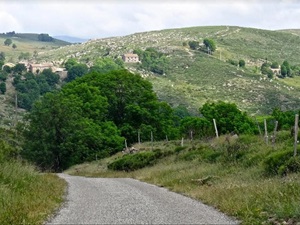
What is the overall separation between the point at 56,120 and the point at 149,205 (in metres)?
48.6

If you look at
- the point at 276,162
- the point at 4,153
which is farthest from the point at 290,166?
the point at 4,153

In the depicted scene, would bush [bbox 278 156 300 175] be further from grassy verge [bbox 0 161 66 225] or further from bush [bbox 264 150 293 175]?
grassy verge [bbox 0 161 66 225]

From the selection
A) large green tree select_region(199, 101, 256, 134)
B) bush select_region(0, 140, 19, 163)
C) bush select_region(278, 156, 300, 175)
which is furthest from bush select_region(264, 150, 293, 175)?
large green tree select_region(199, 101, 256, 134)

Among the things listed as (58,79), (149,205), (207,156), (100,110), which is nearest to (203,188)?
(149,205)

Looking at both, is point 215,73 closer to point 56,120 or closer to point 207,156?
point 56,120

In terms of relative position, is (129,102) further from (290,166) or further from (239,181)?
(290,166)

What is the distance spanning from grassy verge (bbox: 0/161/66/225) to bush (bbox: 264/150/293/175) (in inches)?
344

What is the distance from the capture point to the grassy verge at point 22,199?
12.6m

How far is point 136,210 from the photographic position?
14922mm

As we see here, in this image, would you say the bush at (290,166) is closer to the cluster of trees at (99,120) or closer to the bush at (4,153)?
the bush at (4,153)

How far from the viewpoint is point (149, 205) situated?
52.8 ft

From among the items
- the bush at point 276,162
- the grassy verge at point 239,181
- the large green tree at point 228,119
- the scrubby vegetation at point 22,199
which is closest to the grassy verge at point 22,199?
the scrubby vegetation at point 22,199

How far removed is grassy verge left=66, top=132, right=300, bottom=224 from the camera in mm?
12581

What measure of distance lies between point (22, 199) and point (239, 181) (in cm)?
890
